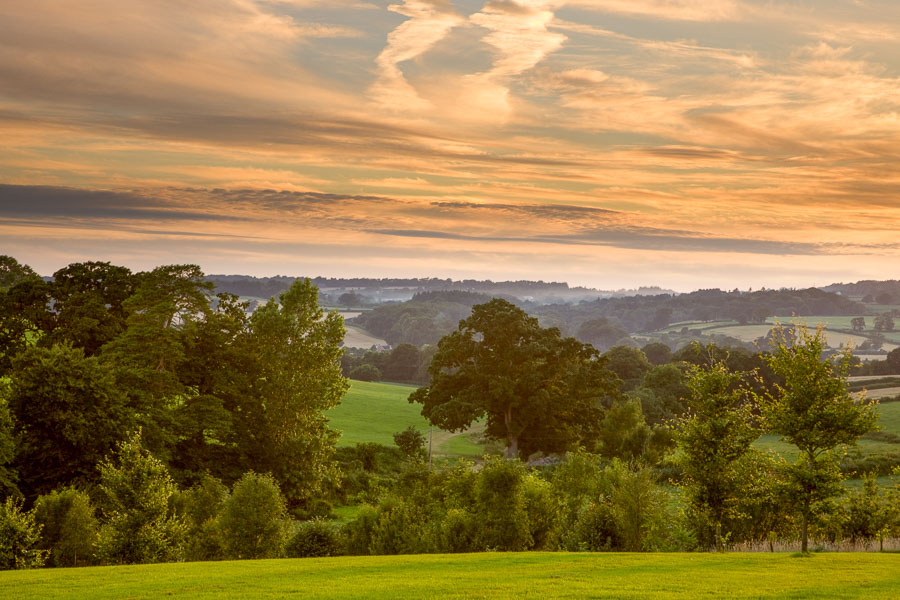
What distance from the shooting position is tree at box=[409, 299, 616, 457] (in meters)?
81.1

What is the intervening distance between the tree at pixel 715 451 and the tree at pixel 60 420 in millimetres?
36148

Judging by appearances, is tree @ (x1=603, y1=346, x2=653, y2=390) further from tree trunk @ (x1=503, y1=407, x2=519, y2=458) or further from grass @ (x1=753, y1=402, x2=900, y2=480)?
tree trunk @ (x1=503, y1=407, x2=519, y2=458)

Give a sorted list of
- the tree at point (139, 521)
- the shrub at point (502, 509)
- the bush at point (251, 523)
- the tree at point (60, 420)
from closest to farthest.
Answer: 1. the tree at point (139, 521)
2. the bush at point (251, 523)
3. the shrub at point (502, 509)
4. the tree at point (60, 420)

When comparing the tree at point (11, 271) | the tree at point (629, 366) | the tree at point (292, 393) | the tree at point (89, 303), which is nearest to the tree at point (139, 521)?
the tree at point (292, 393)

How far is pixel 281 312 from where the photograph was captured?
6525 centimetres

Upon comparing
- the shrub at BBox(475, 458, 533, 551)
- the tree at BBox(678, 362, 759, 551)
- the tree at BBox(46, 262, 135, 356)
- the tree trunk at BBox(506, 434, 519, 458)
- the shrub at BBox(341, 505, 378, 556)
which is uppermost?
the tree at BBox(46, 262, 135, 356)

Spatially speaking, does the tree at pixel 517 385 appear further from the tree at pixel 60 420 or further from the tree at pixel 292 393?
the tree at pixel 60 420

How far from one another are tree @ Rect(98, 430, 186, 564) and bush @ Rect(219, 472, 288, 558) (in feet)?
8.93

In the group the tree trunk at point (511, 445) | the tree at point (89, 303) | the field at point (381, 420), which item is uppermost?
the tree at point (89, 303)

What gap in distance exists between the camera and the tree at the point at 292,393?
6234 centimetres

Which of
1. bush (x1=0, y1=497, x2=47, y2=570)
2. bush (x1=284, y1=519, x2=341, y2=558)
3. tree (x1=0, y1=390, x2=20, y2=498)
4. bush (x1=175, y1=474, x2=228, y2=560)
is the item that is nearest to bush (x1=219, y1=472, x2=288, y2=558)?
bush (x1=175, y1=474, x2=228, y2=560)

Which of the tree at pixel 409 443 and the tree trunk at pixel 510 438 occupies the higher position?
the tree trunk at pixel 510 438

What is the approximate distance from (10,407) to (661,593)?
42.4 metres

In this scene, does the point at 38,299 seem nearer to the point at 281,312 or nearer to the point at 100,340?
the point at 100,340
